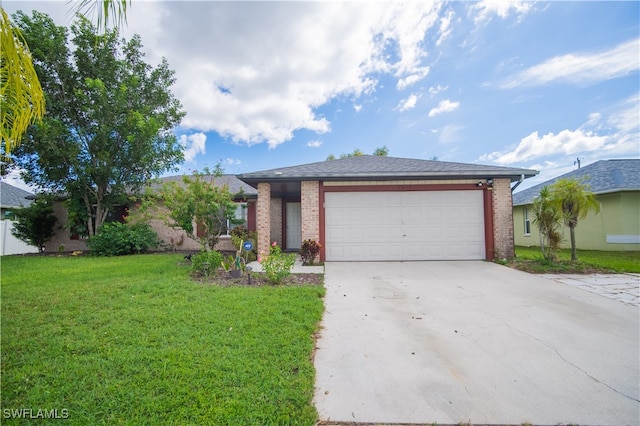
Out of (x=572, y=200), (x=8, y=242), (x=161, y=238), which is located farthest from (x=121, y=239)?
(x=572, y=200)

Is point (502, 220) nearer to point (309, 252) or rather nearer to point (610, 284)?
point (610, 284)

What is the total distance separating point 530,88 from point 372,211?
746 cm

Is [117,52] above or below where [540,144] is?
above

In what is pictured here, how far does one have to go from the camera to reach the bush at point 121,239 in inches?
416

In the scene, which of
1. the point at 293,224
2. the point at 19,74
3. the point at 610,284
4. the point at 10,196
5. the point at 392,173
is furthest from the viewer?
the point at 10,196

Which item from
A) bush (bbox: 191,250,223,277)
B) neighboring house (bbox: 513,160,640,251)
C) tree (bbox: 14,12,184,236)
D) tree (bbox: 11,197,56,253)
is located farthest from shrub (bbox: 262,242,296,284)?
tree (bbox: 11,197,56,253)

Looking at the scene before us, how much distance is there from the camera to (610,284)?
19.4ft

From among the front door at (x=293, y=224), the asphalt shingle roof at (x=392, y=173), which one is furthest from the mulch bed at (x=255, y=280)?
the front door at (x=293, y=224)

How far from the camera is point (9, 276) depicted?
6707 millimetres

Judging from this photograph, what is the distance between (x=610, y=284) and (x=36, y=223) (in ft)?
69.4

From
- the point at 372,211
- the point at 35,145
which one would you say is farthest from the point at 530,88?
the point at 35,145

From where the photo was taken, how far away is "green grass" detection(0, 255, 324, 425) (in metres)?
2.08

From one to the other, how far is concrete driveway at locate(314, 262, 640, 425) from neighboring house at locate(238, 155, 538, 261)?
11.4 ft

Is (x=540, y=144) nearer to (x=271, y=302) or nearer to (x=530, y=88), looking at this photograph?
(x=530, y=88)
